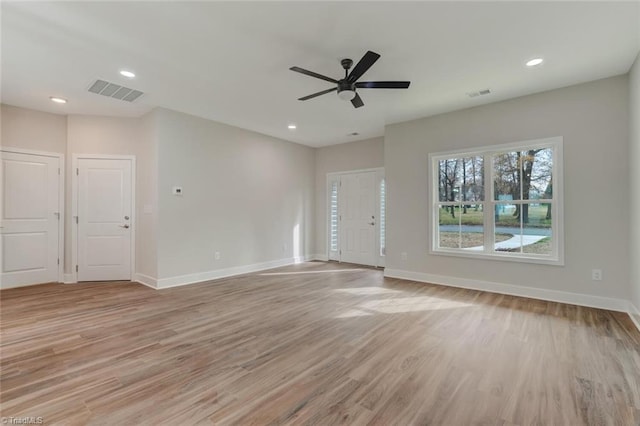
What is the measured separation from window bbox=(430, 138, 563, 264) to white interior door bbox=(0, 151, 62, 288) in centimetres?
633

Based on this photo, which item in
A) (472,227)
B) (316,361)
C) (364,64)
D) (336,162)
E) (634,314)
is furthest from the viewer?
(336,162)

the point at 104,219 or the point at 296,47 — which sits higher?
the point at 296,47

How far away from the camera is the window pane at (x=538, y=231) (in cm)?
392

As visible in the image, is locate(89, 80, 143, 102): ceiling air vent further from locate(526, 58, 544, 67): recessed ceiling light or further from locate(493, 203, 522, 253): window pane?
locate(493, 203, 522, 253): window pane

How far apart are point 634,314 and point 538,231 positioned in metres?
1.27

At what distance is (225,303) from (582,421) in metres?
3.42

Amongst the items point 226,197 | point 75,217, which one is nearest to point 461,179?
point 226,197

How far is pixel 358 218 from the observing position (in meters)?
6.61

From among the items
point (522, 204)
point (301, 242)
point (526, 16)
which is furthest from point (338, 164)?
point (526, 16)

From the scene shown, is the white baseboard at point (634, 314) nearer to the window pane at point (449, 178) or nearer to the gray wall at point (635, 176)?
the gray wall at point (635, 176)

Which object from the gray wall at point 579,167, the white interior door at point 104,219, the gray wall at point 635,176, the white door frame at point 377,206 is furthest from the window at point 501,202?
the white interior door at point 104,219

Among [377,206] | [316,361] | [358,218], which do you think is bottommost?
[316,361]

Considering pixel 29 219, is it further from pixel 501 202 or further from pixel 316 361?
pixel 501 202

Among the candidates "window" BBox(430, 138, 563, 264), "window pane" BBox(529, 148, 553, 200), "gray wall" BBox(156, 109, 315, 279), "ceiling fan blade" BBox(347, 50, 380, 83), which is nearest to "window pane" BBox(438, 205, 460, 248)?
"window" BBox(430, 138, 563, 264)
